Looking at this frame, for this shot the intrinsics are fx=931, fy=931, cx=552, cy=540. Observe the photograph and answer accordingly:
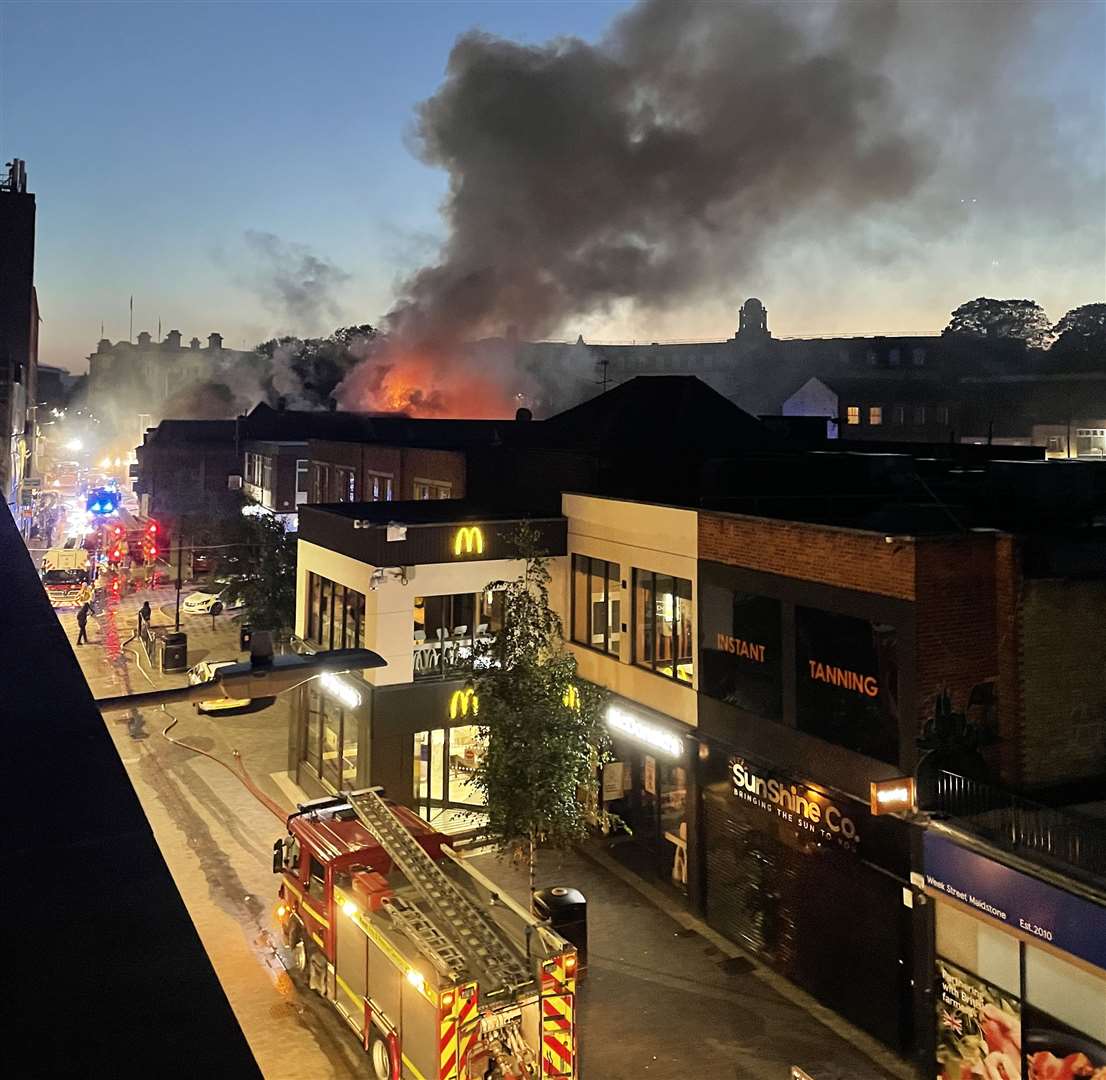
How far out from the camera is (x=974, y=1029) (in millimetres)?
11352

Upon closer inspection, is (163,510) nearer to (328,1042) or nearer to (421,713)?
(421,713)

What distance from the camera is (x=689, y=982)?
14.4 metres

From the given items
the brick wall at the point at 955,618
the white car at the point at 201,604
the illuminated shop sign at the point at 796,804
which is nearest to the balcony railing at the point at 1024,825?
the brick wall at the point at 955,618

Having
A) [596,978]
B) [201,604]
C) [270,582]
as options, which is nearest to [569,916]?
[596,978]

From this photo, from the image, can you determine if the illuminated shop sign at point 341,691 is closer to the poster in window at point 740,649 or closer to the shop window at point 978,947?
the poster in window at point 740,649

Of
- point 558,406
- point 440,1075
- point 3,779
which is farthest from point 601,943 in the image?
point 558,406

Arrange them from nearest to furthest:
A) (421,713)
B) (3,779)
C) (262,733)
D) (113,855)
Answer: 1. (113,855)
2. (3,779)
3. (421,713)
4. (262,733)

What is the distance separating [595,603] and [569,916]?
7.45 metres

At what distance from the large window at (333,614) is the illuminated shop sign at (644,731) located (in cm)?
581

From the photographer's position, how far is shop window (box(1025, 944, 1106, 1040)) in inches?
390

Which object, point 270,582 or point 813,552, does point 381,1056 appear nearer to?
point 813,552

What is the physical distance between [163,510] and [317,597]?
162ft

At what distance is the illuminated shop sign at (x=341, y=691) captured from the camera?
2025 cm

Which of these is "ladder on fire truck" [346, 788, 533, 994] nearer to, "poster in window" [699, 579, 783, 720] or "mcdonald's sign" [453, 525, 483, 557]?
"poster in window" [699, 579, 783, 720]
